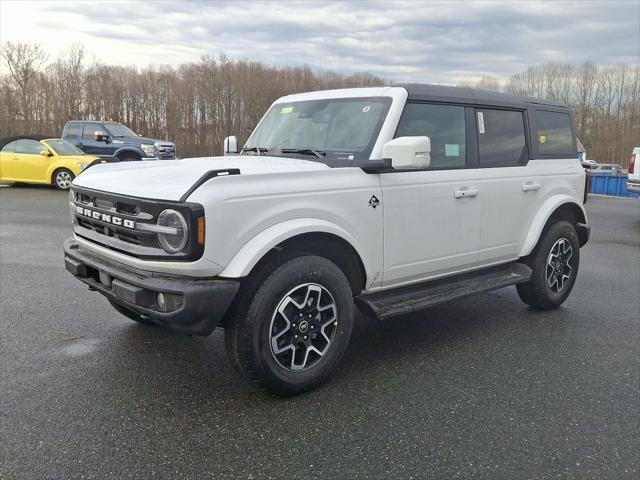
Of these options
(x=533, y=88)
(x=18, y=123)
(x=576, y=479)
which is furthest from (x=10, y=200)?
(x=533, y=88)

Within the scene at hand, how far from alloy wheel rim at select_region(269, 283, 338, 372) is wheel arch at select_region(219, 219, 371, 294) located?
283 millimetres

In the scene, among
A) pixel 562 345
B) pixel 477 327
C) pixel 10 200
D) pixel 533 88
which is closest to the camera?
pixel 562 345

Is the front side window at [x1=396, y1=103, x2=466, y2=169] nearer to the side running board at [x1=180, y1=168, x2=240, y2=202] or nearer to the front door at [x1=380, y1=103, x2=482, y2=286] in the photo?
the front door at [x1=380, y1=103, x2=482, y2=286]

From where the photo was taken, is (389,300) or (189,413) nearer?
(189,413)

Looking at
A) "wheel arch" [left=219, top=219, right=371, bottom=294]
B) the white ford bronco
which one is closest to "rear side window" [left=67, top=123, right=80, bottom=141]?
the white ford bronco

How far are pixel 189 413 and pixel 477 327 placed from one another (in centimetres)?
278

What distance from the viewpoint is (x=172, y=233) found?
9.71 feet

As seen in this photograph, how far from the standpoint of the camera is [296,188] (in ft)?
10.9

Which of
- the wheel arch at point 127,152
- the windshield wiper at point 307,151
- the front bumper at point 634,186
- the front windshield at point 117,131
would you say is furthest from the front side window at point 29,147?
the front bumper at point 634,186

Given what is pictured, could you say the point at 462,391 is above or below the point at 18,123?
below

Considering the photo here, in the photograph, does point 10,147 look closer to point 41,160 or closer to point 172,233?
point 41,160

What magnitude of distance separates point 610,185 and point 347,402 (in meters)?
26.1

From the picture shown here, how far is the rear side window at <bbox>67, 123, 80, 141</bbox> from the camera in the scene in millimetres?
17766

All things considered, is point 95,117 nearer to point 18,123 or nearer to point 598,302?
point 18,123
